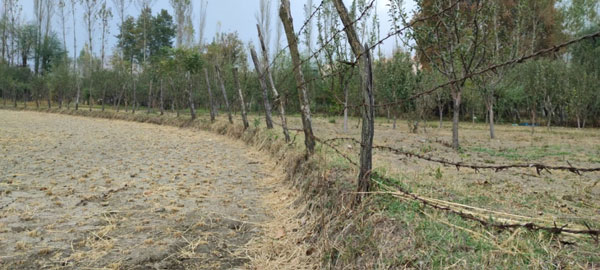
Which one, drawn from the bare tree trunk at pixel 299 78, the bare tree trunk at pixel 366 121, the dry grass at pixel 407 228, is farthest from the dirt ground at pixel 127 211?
the bare tree trunk at pixel 366 121

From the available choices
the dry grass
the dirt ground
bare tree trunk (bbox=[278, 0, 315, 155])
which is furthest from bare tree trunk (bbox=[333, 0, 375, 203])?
bare tree trunk (bbox=[278, 0, 315, 155])

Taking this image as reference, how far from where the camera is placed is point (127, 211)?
3473 millimetres

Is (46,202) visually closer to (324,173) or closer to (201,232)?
(201,232)

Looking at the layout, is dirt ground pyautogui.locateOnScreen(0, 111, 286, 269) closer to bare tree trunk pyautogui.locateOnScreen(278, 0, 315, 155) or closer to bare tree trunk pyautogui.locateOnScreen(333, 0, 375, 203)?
bare tree trunk pyautogui.locateOnScreen(278, 0, 315, 155)

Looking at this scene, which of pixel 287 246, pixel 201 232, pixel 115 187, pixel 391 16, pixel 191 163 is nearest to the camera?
pixel 287 246

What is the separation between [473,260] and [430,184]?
6.04 ft

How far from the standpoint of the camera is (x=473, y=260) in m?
1.67

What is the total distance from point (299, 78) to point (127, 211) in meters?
2.81

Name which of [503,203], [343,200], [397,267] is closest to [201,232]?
[343,200]

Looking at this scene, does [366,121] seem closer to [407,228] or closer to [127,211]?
[407,228]

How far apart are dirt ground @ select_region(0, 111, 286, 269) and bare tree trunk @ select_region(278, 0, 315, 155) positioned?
2.80ft

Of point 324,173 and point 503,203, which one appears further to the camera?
point 324,173

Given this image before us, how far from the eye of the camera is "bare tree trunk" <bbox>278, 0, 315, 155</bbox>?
476 centimetres

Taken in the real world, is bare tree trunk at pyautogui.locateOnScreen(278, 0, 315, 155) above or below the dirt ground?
above
